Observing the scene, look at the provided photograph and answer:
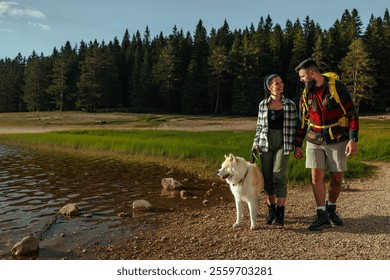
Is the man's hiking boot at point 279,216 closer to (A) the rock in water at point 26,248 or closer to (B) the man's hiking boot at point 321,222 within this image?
(B) the man's hiking boot at point 321,222

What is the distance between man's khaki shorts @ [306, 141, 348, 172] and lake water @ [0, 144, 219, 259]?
4157 millimetres

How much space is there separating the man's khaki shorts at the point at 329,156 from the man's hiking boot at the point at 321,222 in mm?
875

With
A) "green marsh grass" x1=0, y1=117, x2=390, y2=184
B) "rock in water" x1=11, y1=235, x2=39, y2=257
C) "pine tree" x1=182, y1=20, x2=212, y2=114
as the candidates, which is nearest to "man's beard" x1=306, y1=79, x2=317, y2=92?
"rock in water" x1=11, y1=235, x2=39, y2=257

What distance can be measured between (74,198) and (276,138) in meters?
7.01

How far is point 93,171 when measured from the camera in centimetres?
1505

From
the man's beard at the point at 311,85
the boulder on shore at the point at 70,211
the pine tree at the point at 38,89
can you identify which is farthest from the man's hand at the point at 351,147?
the pine tree at the point at 38,89

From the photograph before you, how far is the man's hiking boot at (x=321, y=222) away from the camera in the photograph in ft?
20.7

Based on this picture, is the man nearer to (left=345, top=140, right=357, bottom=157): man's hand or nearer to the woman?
(left=345, top=140, right=357, bottom=157): man's hand

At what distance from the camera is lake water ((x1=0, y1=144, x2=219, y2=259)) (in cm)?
711

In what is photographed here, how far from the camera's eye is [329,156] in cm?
623

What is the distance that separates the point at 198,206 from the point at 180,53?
70.6 meters
